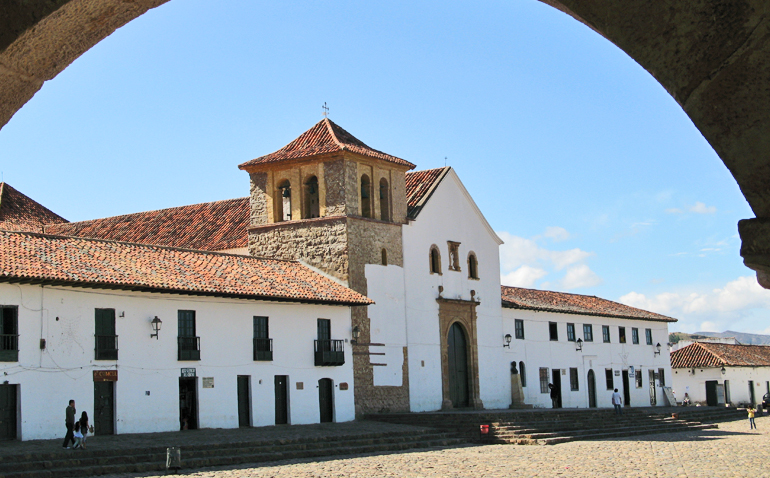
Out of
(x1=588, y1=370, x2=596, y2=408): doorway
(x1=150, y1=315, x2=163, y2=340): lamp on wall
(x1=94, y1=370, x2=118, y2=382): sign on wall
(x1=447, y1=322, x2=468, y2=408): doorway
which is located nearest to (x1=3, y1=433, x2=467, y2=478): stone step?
(x1=94, y1=370, x2=118, y2=382): sign on wall

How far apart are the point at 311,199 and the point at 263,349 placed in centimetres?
774

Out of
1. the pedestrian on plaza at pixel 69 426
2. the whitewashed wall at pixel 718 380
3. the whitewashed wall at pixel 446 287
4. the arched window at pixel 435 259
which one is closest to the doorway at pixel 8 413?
the pedestrian on plaza at pixel 69 426

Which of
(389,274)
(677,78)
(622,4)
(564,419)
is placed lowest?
(564,419)

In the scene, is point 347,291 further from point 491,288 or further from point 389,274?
point 491,288

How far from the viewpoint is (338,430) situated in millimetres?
26188

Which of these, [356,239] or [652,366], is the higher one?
[356,239]

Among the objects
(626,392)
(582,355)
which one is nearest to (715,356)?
(626,392)

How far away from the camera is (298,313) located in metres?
28.6

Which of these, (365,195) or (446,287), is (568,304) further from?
(365,195)

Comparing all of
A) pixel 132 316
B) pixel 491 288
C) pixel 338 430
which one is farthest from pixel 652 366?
pixel 132 316

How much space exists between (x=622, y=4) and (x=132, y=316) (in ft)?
73.9

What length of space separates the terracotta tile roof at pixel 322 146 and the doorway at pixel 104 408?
40.8 ft

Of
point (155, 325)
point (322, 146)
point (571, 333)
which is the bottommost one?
point (571, 333)

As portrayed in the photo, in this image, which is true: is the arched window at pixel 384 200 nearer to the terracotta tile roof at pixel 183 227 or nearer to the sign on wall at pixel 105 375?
the terracotta tile roof at pixel 183 227
